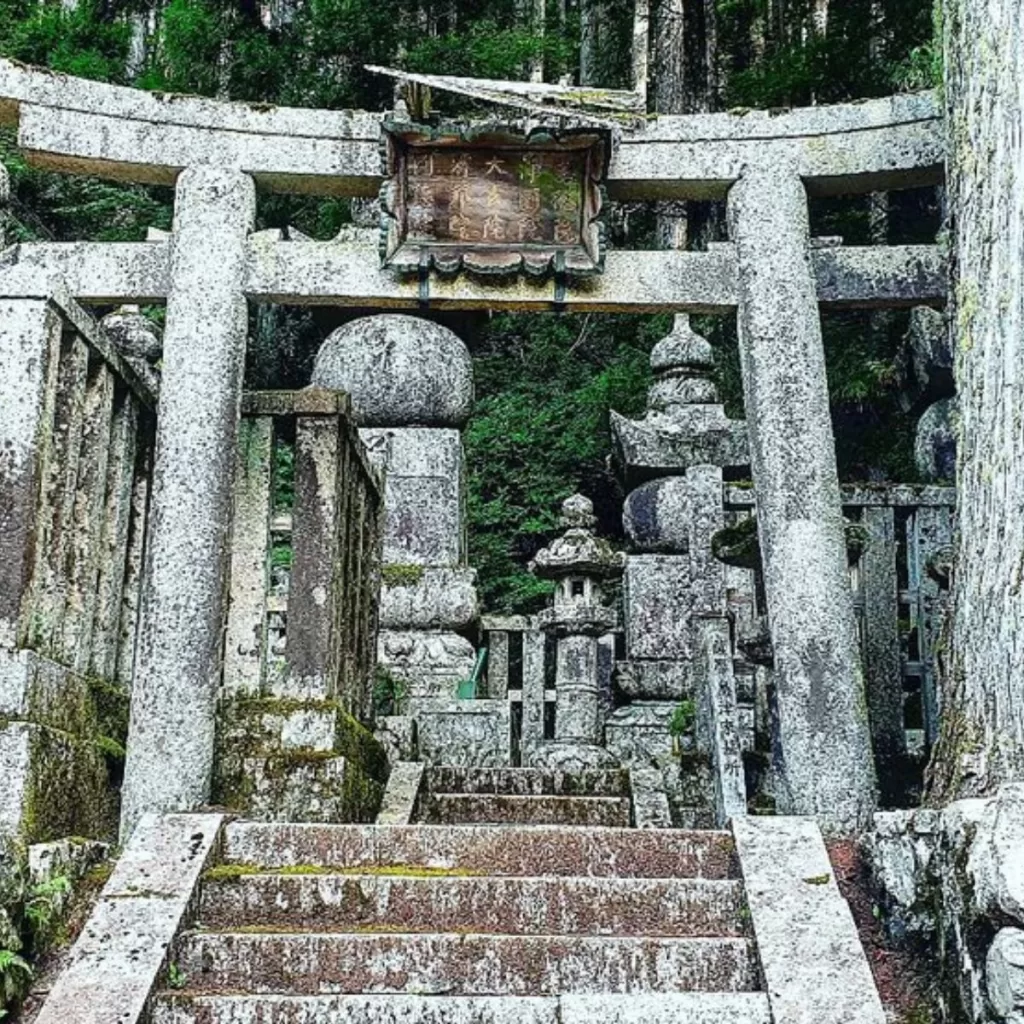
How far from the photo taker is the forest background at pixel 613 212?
50.3 ft

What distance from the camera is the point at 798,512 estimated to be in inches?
271

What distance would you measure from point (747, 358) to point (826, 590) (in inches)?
52.5

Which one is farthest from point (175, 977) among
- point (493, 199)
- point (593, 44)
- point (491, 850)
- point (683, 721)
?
point (593, 44)

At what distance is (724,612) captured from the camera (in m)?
7.82

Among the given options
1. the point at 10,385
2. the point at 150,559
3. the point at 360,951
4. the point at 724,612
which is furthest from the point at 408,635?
the point at 360,951

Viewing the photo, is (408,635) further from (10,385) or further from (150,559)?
(10,385)

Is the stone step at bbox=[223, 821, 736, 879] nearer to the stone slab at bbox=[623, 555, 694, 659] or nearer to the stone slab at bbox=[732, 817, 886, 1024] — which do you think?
the stone slab at bbox=[732, 817, 886, 1024]

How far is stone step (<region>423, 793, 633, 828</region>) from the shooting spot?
7220 millimetres

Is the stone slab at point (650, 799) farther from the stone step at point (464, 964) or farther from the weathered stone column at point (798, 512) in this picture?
the stone step at point (464, 964)

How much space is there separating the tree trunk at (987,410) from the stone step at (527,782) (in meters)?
3.31

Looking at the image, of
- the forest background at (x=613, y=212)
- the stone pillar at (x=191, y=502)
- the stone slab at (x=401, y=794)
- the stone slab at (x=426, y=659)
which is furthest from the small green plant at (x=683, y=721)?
the forest background at (x=613, y=212)

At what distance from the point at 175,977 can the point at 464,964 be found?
2.99 ft

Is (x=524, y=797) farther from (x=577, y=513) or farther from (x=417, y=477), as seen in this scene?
(x=417, y=477)

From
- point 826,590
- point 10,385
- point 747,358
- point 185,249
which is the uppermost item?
point 185,249
